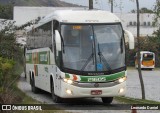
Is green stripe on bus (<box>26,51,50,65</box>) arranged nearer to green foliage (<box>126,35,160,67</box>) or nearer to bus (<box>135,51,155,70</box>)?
bus (<box>135,51,155,70</box>)

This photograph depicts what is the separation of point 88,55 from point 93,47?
358 mm

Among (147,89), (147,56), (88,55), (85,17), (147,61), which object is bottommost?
(147,61)

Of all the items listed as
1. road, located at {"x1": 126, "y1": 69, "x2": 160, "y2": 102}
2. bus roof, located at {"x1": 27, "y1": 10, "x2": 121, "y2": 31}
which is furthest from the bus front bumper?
road, located at {"x1": 126, "y1": 69, "x2": 160, "y2": 102}

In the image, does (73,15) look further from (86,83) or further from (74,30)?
(86,83)

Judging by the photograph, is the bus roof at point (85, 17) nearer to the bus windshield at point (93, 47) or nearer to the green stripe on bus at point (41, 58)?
the bus windshield at point (93, 47)

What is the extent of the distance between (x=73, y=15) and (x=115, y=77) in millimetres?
2843

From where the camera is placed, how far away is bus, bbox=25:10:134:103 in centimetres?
1772

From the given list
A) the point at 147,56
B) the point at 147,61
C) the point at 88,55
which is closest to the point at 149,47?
the point at 147,56

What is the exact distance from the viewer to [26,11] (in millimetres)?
84312

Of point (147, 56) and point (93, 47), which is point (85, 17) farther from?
point (147, 56)

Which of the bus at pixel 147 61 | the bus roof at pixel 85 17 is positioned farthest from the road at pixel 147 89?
the bus at pixel 147 61

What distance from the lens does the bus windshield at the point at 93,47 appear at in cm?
1794

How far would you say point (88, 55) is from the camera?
18000mm

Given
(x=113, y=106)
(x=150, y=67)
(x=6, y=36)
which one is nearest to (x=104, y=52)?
(x=113, y=106)
